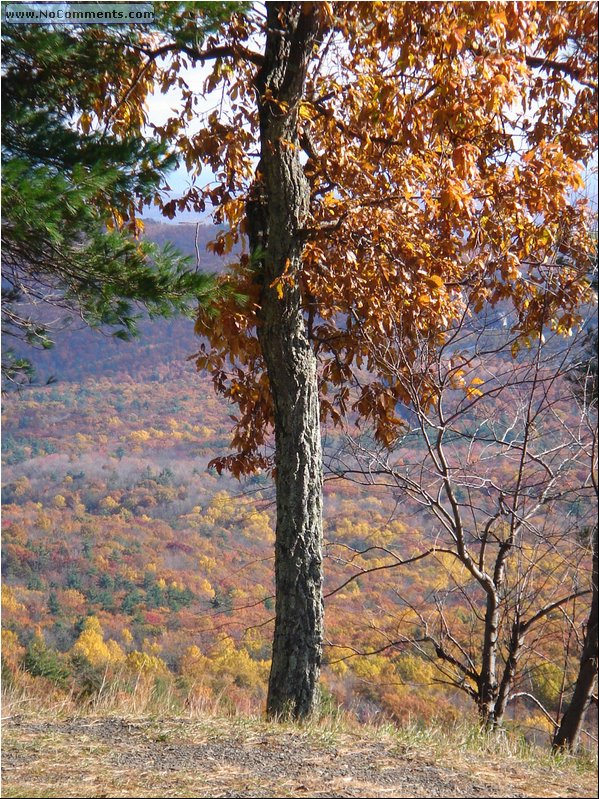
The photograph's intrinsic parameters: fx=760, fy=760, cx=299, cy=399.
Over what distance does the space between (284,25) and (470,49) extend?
1.14 meters

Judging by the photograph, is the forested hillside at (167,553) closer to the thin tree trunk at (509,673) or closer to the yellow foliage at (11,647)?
the yellow foliage at (11,647)

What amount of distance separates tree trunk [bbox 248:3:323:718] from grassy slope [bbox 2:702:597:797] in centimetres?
71

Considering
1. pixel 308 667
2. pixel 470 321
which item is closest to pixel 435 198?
pixel 470 321

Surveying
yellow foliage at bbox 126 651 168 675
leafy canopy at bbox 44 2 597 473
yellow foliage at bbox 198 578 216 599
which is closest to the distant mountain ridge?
yellow foliage at bbox 198 578 216 599

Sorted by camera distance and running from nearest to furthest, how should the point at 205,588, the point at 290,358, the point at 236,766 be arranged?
the point at 236,766
the point at 290,358
the point at 205,588

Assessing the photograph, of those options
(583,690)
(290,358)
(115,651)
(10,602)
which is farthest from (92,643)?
(290,358)

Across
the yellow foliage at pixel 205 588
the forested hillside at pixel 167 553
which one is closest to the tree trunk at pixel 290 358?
the forested hillside at pixel 167 553

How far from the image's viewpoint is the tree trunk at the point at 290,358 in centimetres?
454

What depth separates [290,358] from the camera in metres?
4.67

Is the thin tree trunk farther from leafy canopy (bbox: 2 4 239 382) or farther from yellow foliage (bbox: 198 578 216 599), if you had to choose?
yellow foliage (bbox: 198 578 216 599)

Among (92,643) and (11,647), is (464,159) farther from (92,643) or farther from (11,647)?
(92,643)

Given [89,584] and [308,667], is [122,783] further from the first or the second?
[89,584]

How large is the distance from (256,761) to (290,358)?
2.33m

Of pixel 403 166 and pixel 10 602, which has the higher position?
pixel 403 166
